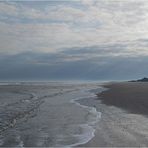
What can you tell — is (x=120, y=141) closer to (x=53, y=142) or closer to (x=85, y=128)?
(x=53, y=142)

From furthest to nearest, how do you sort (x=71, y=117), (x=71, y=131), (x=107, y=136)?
(x=71, y=117) < (x=71, y=131) < (x=107, y=136)

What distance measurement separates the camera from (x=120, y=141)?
44.4 feet

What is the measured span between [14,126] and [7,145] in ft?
15.8

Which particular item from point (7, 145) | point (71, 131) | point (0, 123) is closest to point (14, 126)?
point (0, 123)

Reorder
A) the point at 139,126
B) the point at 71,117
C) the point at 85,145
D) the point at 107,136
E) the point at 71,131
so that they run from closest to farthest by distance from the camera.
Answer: the point at 85,145
the point at 107,136
the point at 71,131
the point at 139,126
the point at 71,117

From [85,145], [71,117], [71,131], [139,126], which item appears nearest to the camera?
[85,145]

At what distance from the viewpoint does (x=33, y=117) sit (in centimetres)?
2142

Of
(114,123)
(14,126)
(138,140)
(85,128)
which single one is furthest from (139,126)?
(14,126)

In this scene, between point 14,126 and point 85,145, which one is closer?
point 85,145

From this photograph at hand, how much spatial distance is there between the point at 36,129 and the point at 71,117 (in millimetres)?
4954

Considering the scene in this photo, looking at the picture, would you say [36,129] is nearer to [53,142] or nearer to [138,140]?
[53,142]

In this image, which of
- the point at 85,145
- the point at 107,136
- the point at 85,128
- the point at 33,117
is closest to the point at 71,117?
the point at 33,117

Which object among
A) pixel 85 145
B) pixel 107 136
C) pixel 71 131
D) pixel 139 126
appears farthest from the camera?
pixel 139 126

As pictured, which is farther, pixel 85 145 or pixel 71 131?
pixel 71 131
